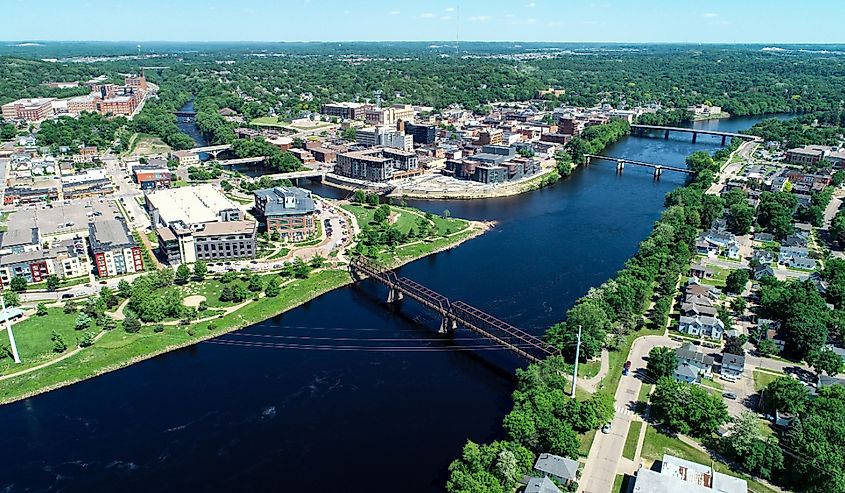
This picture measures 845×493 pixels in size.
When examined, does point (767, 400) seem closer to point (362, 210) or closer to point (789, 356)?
point (789, 356)

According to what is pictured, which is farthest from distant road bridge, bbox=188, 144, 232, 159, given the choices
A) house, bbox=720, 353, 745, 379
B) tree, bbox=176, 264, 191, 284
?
house, bbox=720, 353, 745, 379

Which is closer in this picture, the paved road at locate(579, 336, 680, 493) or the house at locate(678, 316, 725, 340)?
the paved road at locate(579, 336, 680, 493)

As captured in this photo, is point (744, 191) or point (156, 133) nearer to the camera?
point (744, 191)

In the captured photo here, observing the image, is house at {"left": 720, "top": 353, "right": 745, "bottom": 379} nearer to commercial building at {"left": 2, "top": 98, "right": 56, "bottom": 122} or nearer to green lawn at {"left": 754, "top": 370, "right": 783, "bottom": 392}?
green lawn at {"left": 754, "top": 370, "right": 783, "bottom": 392}

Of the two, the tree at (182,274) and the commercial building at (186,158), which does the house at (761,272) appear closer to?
the tree at (182,274)

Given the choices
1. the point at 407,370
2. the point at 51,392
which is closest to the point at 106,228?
the point at 51,392

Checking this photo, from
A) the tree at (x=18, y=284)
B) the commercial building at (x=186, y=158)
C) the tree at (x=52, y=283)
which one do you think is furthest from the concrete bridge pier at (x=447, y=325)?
the commercial building at (x=186, y=158)
